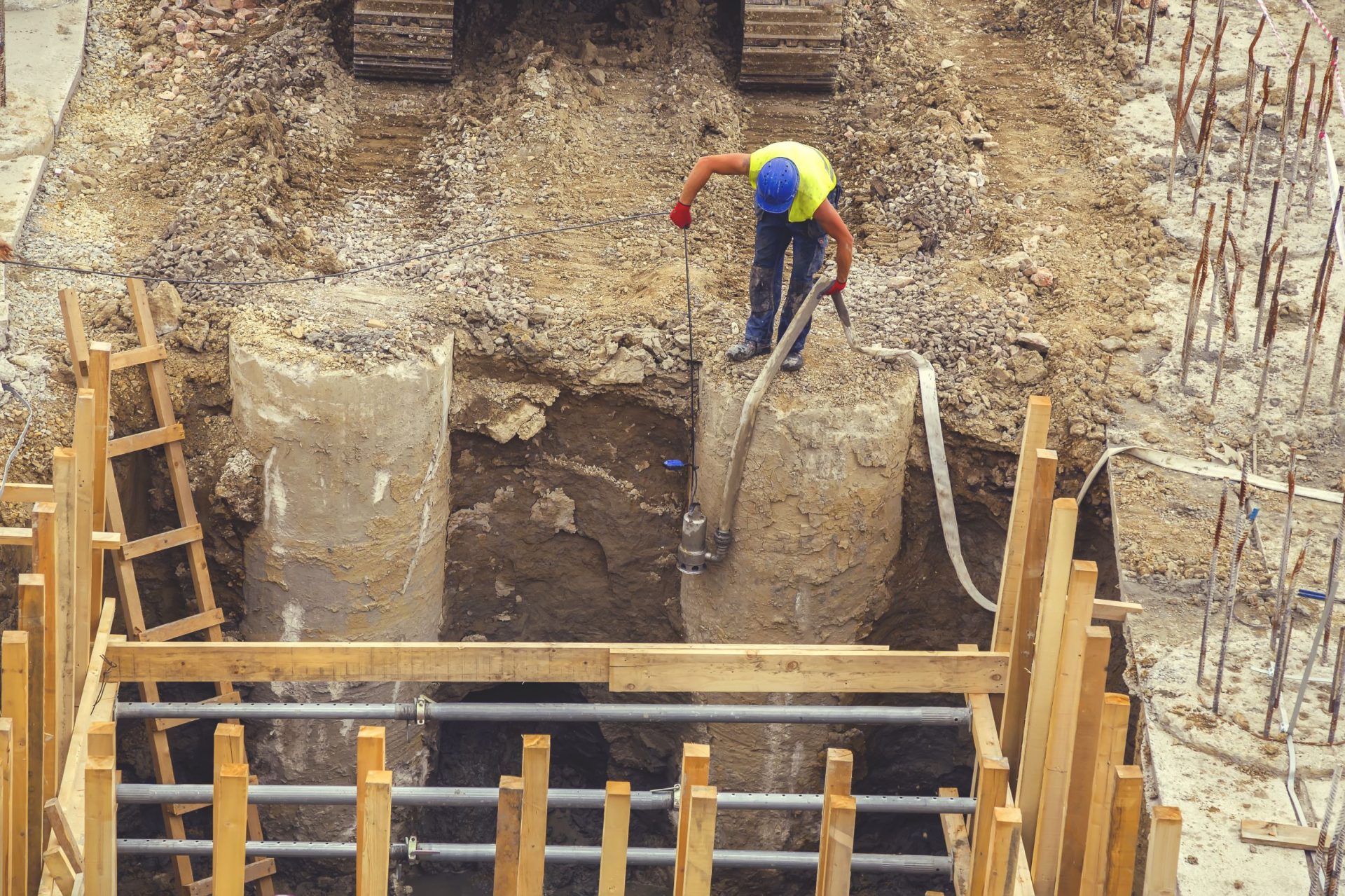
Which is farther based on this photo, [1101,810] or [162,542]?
[162,542]

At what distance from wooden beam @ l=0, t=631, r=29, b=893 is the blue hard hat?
12.4ft

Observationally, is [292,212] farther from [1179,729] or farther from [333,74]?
[1179,729]

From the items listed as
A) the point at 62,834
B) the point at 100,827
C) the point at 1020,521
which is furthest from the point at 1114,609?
the point at 62,834

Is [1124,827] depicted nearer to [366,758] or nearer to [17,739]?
[366,758]

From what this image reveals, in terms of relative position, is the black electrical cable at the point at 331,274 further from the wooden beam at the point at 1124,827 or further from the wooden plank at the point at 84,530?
the wooden beam at the point at 1124,827

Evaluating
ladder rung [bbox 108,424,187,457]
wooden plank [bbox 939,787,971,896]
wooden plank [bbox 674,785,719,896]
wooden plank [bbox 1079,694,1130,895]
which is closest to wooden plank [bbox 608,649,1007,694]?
wooden plank [bbox 939,787,971,896]

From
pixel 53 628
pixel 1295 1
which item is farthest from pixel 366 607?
pixel 1295 1

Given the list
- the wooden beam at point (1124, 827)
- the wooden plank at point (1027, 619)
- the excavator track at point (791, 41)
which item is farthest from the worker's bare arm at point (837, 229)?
the excavator track at point (791, 41)

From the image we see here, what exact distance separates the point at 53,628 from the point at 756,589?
12.5ft

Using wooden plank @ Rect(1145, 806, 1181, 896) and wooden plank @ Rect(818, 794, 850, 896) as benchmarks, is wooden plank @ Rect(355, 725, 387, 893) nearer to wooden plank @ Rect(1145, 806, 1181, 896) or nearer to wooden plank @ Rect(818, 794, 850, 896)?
wooden plank @ Rect(818, 794, 850, 896)

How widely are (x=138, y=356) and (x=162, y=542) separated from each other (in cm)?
95

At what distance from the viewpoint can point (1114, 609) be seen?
6.64 metres

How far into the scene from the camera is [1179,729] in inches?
257

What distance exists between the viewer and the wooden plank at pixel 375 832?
5145 mm
